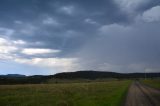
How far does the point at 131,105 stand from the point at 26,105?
10874 millimetres

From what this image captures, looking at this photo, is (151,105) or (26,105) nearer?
(151,105)

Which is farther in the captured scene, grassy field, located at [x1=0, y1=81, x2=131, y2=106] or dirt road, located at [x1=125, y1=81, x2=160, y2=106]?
grassy field, located at [x1=0, y1=81, x2=131, y2=106]

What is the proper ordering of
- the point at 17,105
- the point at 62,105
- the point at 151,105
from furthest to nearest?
the point at 17,105 < the point at 62,105 < the point at 151,105

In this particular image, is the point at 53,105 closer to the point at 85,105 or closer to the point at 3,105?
the point at 85,105

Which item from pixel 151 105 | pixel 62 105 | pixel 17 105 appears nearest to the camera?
pixel 151 105

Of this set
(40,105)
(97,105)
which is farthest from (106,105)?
(40,105)

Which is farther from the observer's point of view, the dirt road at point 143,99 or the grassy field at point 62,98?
the grassy field at point 62,98

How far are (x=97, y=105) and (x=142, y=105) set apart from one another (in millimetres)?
5069

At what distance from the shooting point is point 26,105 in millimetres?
25656

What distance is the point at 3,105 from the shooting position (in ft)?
86.3

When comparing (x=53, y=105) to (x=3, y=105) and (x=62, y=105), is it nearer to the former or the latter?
(x=62, y=105)

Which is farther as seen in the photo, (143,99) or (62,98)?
(62,98)

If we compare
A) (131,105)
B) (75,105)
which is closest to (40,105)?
(75,105)

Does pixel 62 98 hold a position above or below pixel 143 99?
below
